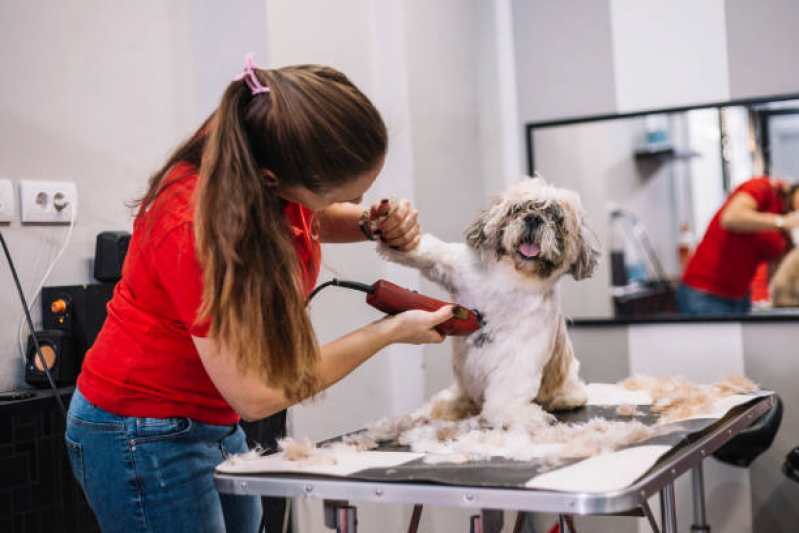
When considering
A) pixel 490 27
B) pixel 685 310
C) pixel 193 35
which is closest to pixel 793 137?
pixel 685 310

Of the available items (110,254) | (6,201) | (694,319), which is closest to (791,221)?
(694,319)

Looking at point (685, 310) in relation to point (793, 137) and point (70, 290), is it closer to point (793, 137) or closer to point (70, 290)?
point (793, 137)

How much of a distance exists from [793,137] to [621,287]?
827mm

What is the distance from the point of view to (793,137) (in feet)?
9.31

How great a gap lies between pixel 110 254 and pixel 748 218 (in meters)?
2.23

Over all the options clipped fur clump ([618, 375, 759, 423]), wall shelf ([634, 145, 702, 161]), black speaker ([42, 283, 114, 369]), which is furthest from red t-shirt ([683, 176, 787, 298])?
black speaker ([42, 283, 114, 369])

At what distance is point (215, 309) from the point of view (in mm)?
1095

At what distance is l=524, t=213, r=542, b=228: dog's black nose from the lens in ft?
5.41

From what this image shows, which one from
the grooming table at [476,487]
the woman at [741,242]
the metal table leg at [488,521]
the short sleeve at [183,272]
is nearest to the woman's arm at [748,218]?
the woman at [741,242]

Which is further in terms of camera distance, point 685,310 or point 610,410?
point 685,310

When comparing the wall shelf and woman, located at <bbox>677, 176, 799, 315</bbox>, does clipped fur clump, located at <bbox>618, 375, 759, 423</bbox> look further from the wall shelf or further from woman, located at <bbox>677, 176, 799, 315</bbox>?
the wall shelf

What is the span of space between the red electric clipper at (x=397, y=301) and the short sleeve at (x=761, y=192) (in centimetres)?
182

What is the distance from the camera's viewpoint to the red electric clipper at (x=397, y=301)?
1.47 meters

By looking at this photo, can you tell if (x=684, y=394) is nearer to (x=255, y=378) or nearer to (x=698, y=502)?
(x=698, y=502)
